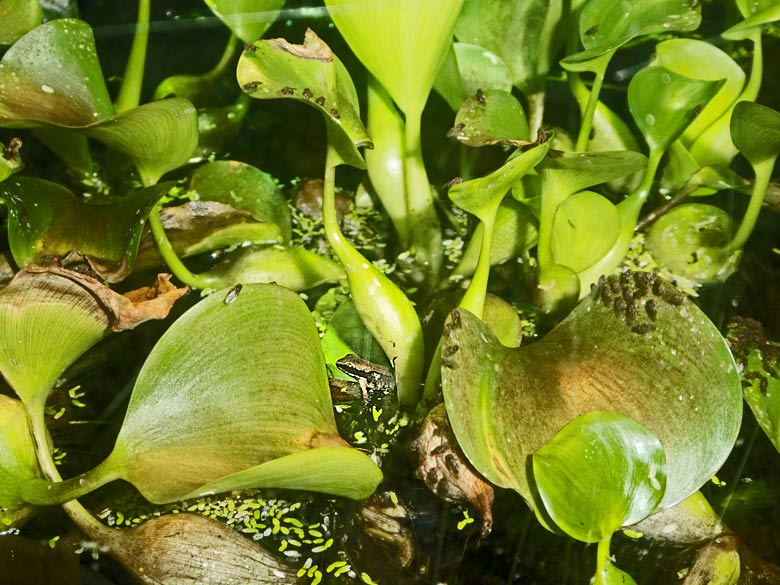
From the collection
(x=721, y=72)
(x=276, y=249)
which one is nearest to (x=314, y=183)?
(x=276, y=249)

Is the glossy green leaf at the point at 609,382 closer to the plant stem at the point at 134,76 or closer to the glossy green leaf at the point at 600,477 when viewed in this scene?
the glossy green leaf at the point at 600,477

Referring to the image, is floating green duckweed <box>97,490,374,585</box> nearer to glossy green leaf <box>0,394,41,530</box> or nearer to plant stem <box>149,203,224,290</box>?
glossy green leaf <box>0,394,41,530</box>

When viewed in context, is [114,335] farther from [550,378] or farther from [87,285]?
[550,378]

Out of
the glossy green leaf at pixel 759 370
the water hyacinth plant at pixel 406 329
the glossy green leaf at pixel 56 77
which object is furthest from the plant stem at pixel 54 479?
the glossy green leaf at pixel 759 370

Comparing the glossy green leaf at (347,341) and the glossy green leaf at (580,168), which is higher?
the glossy green leaf at (580,168)

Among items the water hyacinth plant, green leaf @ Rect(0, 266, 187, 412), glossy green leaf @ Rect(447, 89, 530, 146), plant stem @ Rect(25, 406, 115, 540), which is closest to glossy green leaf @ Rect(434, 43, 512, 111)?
the water hyacinth plant

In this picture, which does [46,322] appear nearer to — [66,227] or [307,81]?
[66,227]
